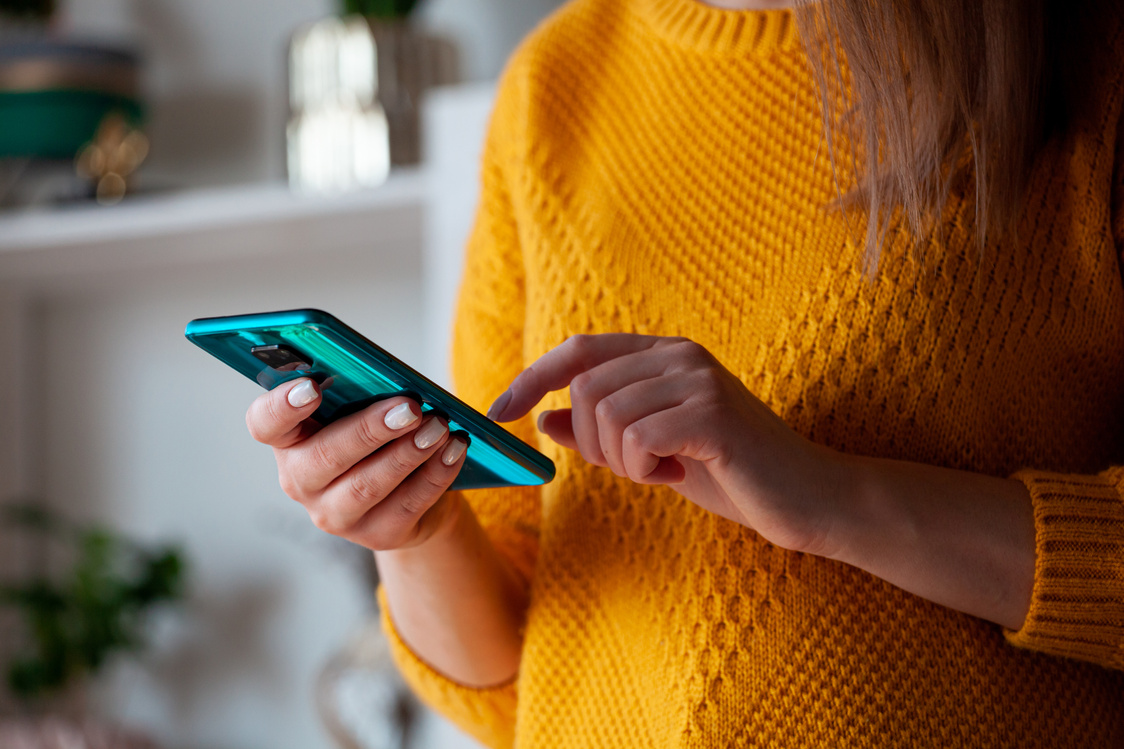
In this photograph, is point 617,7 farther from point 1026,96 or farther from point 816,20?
point 1026,96

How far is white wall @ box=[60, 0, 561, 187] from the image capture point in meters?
1.59

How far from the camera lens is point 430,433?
453 millimetres

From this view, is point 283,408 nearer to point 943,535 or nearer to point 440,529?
point 440,529

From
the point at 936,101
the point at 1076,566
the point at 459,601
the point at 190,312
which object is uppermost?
the point at 936,101

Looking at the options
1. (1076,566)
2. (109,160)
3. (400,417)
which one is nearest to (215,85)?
(109,160)

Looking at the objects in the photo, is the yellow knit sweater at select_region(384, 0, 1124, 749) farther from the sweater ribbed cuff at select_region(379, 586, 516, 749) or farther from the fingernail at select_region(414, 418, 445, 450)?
the fingernail at select_region(414, 418, 445, 450)

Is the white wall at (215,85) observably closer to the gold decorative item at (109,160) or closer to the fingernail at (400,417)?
the gold decorative item at (109,160)

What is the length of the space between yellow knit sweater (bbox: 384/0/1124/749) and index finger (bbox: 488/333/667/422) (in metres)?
0.13

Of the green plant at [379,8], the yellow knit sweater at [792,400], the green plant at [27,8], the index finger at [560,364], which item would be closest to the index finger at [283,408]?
the index finger at [560,364]

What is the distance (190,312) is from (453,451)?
1298 mm

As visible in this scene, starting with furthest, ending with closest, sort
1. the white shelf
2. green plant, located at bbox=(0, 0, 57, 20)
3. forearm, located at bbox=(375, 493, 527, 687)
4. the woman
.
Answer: green plant, located at bbox=(0, 0, 57, 20) < the white shelf < forearm, located at bbox=(375, 493, 527, 687) < the woman

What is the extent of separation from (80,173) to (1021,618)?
4.64ft

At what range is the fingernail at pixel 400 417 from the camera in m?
0.44

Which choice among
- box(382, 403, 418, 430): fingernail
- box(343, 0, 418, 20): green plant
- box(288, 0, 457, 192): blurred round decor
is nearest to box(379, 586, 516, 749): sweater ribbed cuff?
box(382, 403, 418, 430): fingernail
